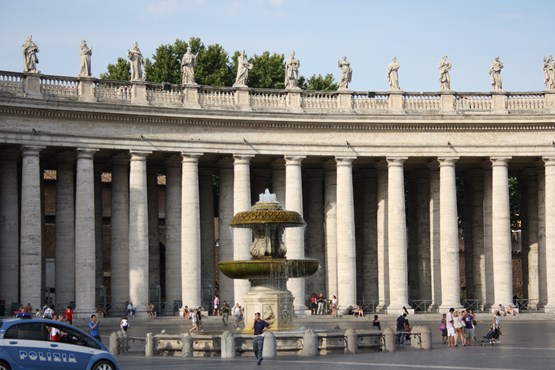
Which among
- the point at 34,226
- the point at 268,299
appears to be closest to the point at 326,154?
the point at 34,226

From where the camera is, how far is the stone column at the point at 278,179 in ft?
288

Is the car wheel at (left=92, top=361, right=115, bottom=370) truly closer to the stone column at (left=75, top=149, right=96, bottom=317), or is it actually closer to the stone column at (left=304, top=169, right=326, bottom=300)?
the stone column at (left=75, top=149, right=96, bottom=317)

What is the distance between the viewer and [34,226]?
251 ft

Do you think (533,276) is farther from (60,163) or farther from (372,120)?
(60,163)

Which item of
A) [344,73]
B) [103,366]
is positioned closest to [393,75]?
[344,73]

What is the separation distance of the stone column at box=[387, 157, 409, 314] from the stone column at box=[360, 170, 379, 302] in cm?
620

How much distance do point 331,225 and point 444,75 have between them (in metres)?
13.9

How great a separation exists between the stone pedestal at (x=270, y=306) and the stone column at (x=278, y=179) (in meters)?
32.3

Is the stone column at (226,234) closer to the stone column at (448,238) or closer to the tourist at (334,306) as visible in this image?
the tourist at (334,306)

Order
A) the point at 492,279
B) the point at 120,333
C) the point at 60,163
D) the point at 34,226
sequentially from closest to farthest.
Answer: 1. the point at 120,333
2. the point at 34,226
3. the point at 60,163
4. the point at 492,279

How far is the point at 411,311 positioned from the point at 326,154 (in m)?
12.7

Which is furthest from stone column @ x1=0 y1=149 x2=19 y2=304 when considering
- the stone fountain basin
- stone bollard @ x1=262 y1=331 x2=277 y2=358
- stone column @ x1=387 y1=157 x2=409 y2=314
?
stone bollard @ x1=262 y1=331 x2=277 y2=358

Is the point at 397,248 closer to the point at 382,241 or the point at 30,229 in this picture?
the point at 382,241

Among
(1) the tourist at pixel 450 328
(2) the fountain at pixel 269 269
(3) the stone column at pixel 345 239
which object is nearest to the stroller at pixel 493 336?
(1) the tourist at pixel 450 328
